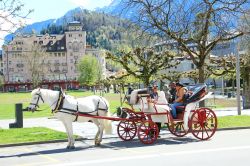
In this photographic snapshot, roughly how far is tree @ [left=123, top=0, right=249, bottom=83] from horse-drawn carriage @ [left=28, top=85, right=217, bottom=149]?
6.20m

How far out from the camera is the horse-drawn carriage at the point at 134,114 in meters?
15.1

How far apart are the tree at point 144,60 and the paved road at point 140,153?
16.9 meters

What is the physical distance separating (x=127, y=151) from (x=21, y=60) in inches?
6402

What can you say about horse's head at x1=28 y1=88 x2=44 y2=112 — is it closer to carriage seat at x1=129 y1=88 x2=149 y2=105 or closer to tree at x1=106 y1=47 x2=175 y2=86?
carriage seat at x1=129 y1=88 x2=149 y2=105

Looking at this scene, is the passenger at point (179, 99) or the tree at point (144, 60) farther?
the tree at point (144, 60)

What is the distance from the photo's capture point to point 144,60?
3425 cm

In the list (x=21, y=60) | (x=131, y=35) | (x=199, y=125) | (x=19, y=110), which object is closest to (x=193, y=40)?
(x=131, y=35)

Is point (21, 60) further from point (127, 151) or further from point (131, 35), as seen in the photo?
point (127, 151)

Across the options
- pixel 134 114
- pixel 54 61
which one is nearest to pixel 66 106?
pixel 134 114

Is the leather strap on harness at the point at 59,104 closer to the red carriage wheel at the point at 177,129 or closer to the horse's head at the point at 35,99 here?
the horse's head at the point at 35,99

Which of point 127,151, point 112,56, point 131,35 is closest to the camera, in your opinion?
point 127,151

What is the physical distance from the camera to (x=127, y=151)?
13.9m

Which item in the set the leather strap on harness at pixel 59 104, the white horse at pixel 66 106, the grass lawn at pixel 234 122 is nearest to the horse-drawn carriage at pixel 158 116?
the white horse at pixel 66 106

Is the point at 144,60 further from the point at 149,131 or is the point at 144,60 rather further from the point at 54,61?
the point at 54,61
